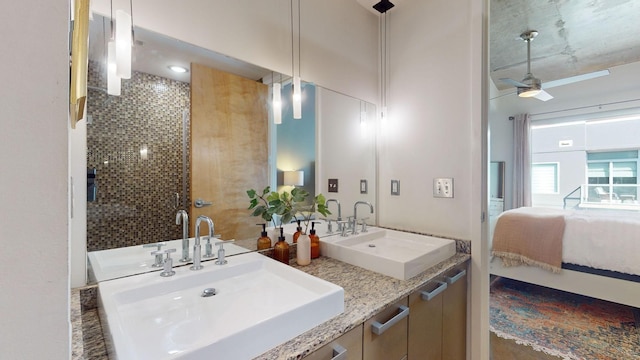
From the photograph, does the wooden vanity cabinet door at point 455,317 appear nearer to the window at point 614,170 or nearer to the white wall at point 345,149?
the white wall at point 345,149

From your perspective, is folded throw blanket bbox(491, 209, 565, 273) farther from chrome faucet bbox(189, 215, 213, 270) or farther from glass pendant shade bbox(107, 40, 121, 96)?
glass pendant shade bbox(107, 40, 121, 96)

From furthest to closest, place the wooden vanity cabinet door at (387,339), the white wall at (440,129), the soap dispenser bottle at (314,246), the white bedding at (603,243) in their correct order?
the white bedding at (603,243)
the white wall at (440,129)
the soap dispenser bottle at (314,246)
the wooden vanity cabinet door at (387,339)

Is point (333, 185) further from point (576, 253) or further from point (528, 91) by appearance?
point (528, 91)

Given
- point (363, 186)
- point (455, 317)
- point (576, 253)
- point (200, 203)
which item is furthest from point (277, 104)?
point (576, 253)

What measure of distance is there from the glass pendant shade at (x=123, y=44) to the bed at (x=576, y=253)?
10.9 feet

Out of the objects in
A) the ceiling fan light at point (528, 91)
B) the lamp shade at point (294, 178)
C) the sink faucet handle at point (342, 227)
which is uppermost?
the ceiling fan light at point (528, 91)

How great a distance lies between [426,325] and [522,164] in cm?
460

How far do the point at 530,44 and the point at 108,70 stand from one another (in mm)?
3683

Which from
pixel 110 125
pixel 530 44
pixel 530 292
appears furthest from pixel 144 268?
pixel 530 44

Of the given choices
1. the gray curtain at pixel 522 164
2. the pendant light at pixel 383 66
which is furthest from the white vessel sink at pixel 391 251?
the gray curtain at pixel 522 164

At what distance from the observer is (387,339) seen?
0.99m

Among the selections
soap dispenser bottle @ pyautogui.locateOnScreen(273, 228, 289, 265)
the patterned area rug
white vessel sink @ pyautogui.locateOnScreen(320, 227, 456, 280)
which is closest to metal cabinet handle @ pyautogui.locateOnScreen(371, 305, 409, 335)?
white vessel sink @ pyautogui.locateOnScreen(320, 227, 456, 280)

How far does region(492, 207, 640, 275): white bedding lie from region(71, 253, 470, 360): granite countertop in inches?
70.5

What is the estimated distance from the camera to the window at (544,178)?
182 inches
